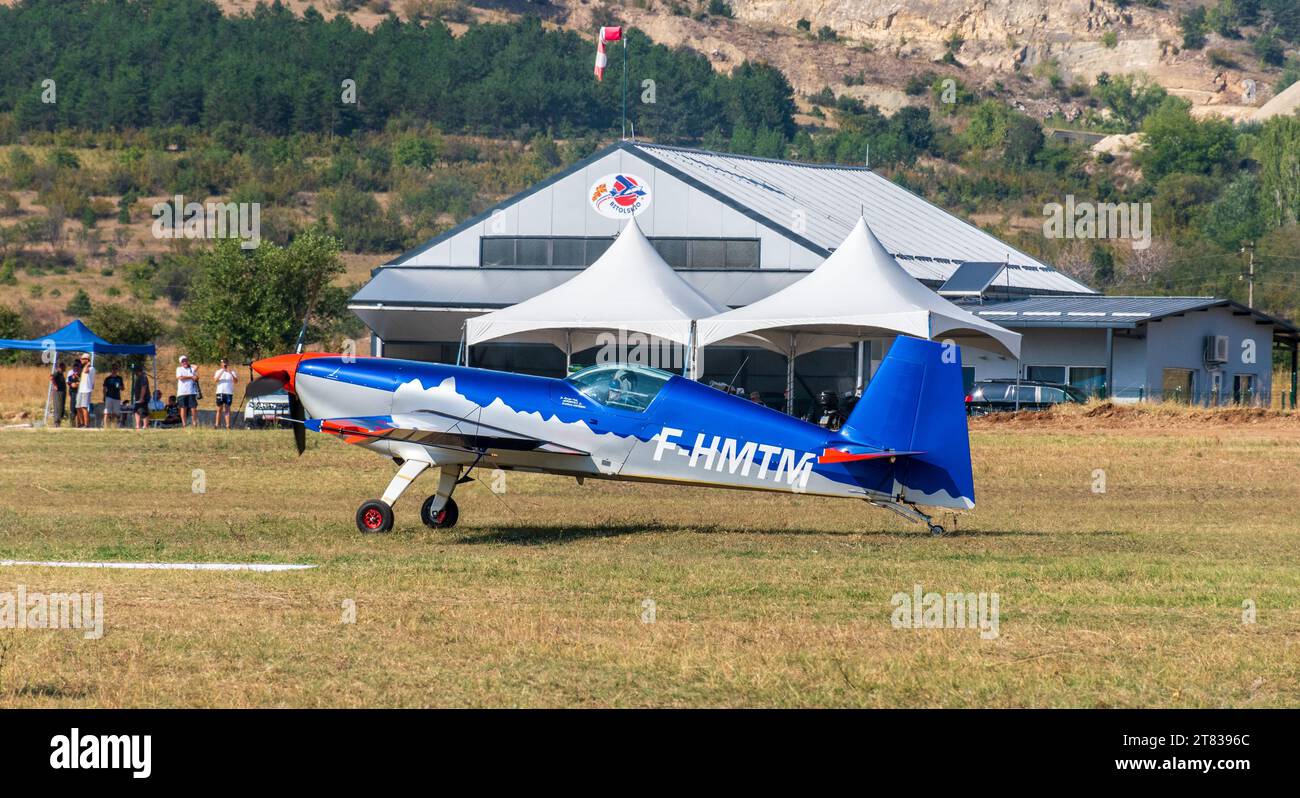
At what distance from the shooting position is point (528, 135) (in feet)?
435

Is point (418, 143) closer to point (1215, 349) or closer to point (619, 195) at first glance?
point (619, 195)

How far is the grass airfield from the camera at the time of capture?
7805 mm

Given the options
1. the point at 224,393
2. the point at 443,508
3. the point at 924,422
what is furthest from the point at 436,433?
the point at 224,393

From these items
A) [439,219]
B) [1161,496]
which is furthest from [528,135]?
[1161,496]

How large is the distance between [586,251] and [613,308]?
11801 millimetres

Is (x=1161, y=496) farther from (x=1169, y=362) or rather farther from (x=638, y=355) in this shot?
(x=1169, y=362)

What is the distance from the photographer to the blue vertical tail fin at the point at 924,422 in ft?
46.2

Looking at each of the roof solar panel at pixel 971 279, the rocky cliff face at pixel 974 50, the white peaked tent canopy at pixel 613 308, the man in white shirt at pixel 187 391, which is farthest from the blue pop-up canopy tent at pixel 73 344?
the rocky cliff face at pixel 974 50

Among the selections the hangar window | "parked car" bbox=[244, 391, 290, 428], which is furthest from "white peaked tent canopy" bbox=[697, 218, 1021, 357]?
the hangar window

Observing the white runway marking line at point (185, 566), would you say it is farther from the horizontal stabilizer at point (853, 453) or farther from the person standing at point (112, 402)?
the person standing at point (112, 402)

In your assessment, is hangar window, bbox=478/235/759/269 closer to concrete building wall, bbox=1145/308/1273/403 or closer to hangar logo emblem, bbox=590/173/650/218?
hangar logo emblem, bbox=590/173/650/218

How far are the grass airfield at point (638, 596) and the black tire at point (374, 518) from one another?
239mm

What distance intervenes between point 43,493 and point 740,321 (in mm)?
13699

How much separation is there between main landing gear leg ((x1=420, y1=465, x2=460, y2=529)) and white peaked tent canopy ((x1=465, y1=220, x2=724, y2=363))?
12500 millimetres
